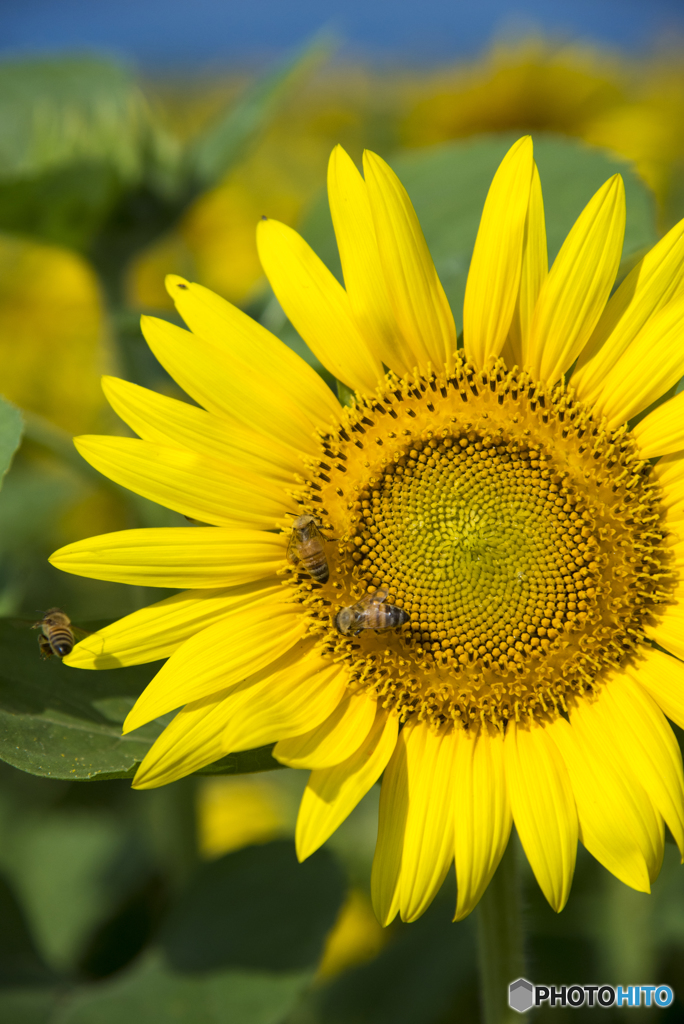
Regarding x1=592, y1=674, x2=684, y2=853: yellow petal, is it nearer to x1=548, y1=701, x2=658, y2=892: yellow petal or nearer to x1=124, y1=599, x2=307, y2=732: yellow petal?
x1=548, y1=701, x2=658, y2=892: yellow petal

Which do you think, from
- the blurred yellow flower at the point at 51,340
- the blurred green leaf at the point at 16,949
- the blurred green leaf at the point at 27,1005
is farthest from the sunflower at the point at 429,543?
the blurred yellow flower at the point at 51,340

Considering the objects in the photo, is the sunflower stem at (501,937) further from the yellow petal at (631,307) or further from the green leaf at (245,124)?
the green leaf at (245,124)

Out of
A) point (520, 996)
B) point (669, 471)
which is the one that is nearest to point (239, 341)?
point (669, 471)

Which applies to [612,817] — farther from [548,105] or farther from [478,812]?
[548,105]

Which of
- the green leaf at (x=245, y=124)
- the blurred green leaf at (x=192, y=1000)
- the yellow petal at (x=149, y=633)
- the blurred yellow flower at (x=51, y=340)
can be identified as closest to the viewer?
the yellow petal at (x=149, y=633)

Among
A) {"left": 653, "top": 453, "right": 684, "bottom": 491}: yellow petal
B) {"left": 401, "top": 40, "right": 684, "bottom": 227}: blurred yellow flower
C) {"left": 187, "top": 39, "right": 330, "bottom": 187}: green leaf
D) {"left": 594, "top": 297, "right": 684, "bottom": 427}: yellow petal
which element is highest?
{"left": 401, "top": 40, "right": 684, "bottom": 227}: blurred yellow flower

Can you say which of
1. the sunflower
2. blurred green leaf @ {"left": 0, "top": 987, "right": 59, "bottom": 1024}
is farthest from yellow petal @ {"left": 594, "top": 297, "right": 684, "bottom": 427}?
blurred green leaf @ {"left": 0, "top": 987, "right": 59, "bottom": 1024}

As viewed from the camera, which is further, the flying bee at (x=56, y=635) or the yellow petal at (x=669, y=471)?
the yellow petal at (x=669, y=471)
